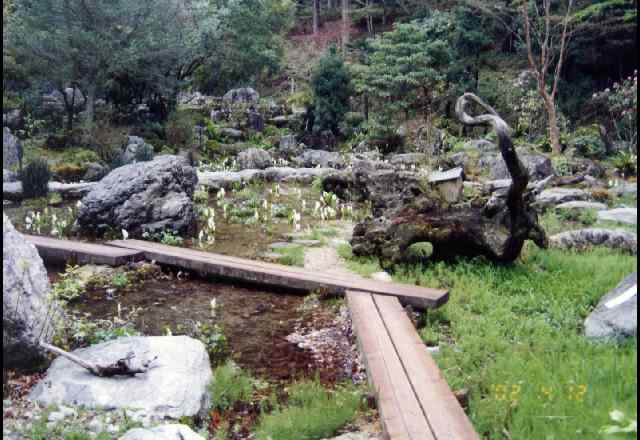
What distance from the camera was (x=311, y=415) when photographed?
3662 mm

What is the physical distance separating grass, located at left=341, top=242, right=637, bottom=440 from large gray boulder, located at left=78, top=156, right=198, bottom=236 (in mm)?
3230

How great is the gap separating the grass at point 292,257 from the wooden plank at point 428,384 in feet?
8.23

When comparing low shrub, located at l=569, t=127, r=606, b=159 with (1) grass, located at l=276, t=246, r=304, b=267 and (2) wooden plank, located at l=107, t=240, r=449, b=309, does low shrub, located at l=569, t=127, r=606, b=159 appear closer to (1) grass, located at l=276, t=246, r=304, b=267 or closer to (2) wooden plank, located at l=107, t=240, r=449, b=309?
(1) grass, located at l=276, t=246, r=304, b=267

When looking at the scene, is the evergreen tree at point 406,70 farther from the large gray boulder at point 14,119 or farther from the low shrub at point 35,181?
the low shrub at point 35,181

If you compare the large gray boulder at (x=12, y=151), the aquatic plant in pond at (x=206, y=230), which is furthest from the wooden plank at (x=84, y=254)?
the large gray boulder at (x=12, y=151)

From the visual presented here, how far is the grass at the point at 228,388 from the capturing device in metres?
4.09

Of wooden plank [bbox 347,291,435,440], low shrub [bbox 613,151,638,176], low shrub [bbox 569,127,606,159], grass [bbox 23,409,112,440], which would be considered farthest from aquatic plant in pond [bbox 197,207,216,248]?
low shrub [bbox 569,127,606,159]

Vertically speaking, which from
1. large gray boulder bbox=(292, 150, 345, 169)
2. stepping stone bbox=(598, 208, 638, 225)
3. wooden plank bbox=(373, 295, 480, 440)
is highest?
large gray boulder bbox=(292, 150, 345, 169)

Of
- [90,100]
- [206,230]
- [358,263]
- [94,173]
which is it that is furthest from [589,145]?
[90,100]

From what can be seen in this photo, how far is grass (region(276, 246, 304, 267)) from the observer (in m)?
7.67

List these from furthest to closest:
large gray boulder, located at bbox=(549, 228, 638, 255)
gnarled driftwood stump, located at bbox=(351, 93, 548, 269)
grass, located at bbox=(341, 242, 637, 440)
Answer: large gray boulder, located at bbox=(549, 228, 638, 255), gnarled driftwood stump, located at bbox=(351, 93, 548, 269), grass, located at bbox=(341, 242, 637, 440)

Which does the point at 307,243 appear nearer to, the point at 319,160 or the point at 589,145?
the point at 319,160

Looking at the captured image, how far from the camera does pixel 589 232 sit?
7.73 meters

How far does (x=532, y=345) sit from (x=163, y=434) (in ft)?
10.2
